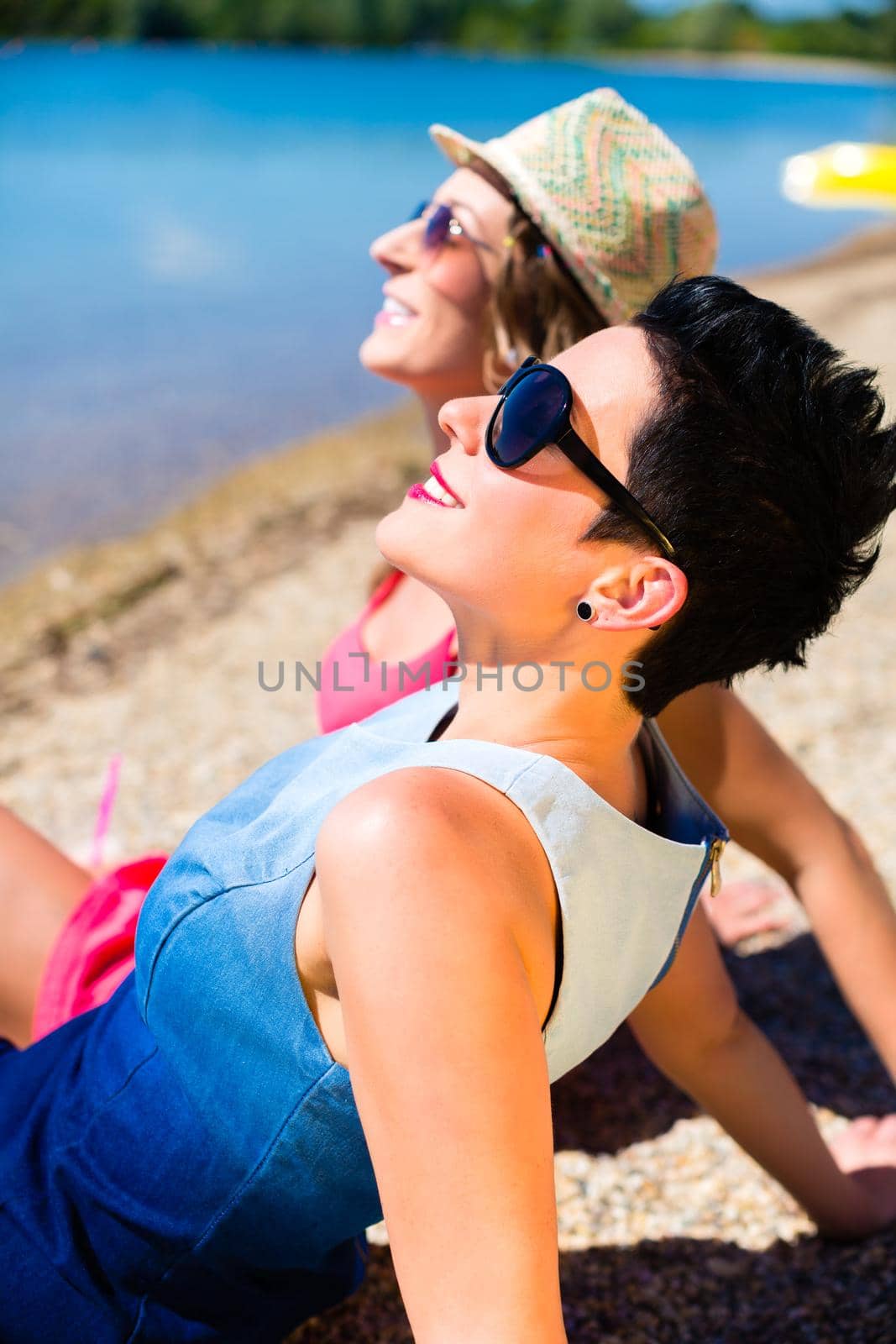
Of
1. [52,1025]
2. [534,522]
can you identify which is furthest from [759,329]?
[52,1025]

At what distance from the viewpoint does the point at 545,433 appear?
5.06ft

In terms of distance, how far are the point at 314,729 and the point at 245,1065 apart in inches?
132

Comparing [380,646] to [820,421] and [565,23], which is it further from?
[565,23]

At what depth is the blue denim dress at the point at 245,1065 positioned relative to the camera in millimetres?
1491

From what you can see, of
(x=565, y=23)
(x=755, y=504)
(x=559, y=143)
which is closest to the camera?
(x=755, y=504)

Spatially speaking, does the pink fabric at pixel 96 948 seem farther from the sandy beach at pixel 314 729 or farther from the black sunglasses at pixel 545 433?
the black sunglasses at pixel 545 433

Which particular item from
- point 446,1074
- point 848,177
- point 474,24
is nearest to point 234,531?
point 446,1074

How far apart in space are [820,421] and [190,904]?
3.29 feet

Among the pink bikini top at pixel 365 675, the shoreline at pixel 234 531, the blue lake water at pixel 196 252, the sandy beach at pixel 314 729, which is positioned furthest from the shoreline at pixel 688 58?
the pink bikini top at pixel 365 675

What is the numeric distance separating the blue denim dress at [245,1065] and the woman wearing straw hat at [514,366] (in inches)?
17.7

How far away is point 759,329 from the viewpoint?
5.16 ft

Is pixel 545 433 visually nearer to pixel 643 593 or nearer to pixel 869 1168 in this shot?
pixel 643 593

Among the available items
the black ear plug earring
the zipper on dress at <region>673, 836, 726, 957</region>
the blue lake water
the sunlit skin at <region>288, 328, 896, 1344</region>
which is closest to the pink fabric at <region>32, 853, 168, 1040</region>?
the sunlit skin at <region>288, 328, 896, 1344</region>

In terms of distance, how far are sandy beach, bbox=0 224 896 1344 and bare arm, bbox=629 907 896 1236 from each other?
91 millimetres
